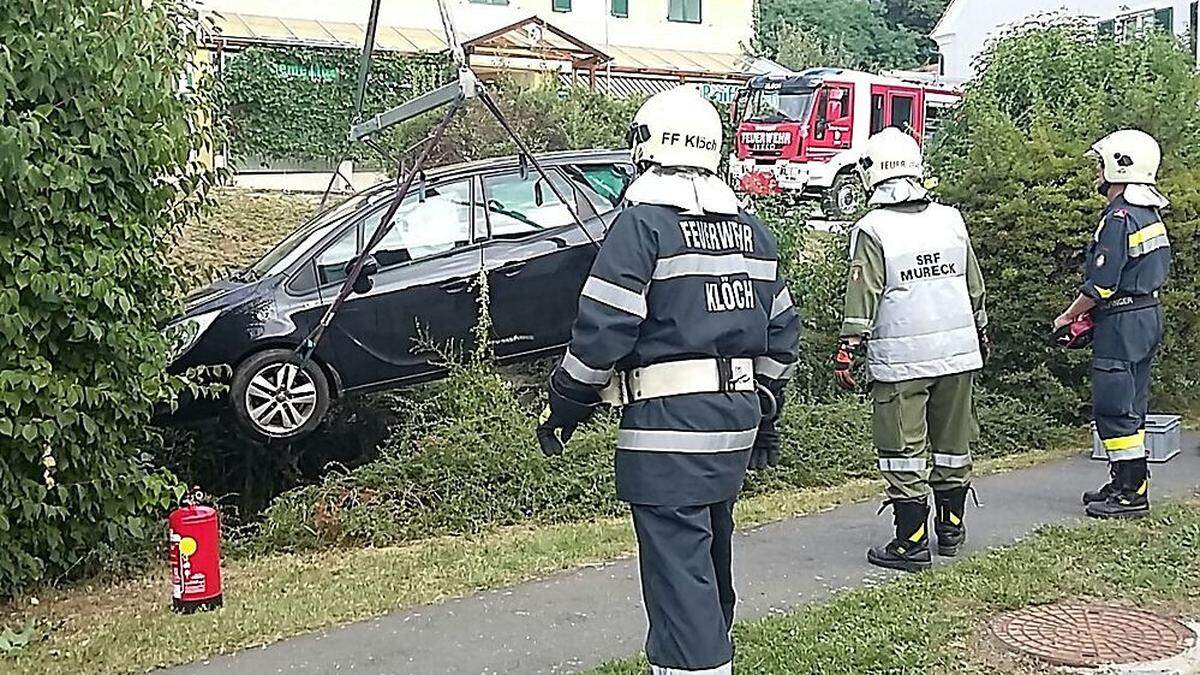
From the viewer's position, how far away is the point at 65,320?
6223 millimetres

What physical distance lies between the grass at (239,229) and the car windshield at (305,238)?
1.00 metres

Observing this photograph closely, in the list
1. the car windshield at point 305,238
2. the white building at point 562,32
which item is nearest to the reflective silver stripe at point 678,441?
the car windshield at point 305,238

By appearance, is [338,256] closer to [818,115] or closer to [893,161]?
A: [893,161]

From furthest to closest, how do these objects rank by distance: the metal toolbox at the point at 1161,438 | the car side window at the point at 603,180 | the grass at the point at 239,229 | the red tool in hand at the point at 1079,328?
the grass at the point at 239,229, the car side window at the point at 603,180, the metal toolbox at the point at 1161,438, the red tool in hand at the point at 1079,328

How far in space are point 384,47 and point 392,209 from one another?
2084 cm

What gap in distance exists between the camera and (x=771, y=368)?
4.90 m

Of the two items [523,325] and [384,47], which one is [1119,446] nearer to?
Answer: [523,325]

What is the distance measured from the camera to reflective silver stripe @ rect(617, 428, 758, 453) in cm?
451

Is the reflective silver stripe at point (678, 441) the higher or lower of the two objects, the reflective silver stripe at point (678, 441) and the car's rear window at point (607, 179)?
the lower

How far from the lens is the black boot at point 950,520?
22.5 ft

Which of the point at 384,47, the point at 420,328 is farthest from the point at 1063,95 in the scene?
the point at 384,47

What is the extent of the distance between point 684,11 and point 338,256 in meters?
30.4

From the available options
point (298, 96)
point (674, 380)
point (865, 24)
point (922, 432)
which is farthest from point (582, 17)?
point (865, 24)

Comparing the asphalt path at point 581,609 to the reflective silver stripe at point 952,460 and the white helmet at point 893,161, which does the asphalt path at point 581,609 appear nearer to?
the reflective silver stripe at point 952,460
